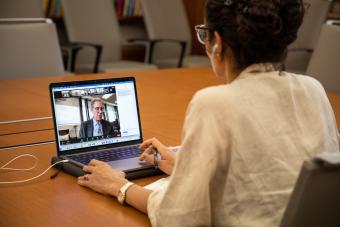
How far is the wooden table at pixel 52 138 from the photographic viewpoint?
1336mm

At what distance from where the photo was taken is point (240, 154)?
1.14 m

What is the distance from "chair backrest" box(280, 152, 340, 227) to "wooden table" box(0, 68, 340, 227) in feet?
1.29

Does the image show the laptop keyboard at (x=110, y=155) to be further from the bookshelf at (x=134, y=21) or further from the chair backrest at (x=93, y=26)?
the bookshelf at (x=134, y=21)

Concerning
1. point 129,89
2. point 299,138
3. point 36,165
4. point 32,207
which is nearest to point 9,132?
point 36,165

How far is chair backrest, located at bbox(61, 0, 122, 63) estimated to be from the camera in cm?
481

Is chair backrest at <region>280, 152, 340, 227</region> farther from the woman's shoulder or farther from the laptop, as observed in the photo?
the laptop

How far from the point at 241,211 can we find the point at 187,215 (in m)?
0.12

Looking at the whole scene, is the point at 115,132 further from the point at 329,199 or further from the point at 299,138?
the point at 329,199

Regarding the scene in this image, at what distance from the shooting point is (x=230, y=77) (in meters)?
1.26

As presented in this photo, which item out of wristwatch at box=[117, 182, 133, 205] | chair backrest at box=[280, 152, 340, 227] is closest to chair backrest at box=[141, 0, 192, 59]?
wristwatch at box=[117, 182, 133, 205]

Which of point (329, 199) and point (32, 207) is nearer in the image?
point (329, 199)

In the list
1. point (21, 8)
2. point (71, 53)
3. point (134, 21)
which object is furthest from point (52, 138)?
point (134, 21)

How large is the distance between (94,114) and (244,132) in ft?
2.19

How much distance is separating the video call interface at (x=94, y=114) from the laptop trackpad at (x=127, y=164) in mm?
99
